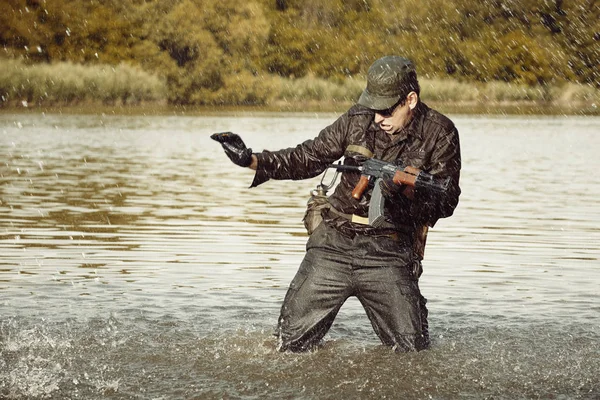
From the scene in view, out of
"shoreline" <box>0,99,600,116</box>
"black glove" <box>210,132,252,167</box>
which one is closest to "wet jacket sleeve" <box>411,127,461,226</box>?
"black glove" <box>210,132,252,167</box>

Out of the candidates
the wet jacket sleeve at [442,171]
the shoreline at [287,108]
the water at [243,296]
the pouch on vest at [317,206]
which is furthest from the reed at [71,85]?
the wet jacket sleeve at [442,171]

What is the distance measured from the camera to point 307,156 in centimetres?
675

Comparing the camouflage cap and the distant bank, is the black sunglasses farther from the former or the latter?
the distant bank

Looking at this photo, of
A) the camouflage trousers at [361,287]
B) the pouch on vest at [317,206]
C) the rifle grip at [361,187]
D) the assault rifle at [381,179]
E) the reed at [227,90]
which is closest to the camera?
the assault rifle at [381,179]

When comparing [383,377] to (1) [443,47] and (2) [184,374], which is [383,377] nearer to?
(2) [184,374]

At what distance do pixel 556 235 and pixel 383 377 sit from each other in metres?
6.91

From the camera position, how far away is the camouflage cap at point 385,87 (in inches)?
250

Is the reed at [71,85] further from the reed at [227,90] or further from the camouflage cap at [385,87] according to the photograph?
the camouflage cap at [385,87]

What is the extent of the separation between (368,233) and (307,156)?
0.59 m

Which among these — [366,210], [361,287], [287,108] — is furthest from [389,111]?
[287,108]

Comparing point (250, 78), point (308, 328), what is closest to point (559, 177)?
point (308, 328)

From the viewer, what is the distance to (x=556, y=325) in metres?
8.09

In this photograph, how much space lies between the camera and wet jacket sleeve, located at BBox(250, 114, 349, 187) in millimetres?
6664

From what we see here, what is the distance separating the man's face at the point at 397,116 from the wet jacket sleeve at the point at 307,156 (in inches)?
9.4
